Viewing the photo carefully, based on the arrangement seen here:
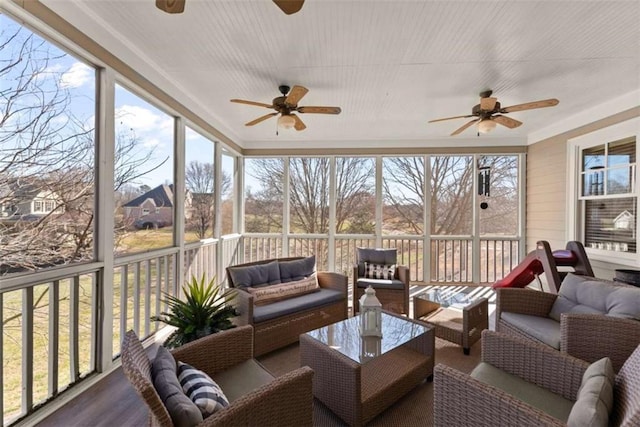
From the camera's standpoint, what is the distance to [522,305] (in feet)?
8.53

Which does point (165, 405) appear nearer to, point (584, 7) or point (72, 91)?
point (72, 91)

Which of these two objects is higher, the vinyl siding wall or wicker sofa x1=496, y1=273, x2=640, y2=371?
the vinyl siding wall

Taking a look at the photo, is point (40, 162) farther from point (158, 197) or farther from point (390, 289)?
point (390, 289)

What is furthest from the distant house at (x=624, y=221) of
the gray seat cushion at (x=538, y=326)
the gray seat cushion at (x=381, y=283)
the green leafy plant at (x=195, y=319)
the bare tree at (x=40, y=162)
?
the bare tree at (x=40, y=162)

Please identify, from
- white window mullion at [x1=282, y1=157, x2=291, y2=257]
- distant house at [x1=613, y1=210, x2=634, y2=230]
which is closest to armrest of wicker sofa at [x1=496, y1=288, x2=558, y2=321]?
distant house at [x1=613, y1=210, x2=634, y2=230]

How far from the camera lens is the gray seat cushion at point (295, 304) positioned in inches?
106

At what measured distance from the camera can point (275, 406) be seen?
1.30m

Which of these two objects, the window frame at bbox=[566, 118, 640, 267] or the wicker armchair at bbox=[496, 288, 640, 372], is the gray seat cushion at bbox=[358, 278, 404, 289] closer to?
the wicker armchair at bbox=[496, 288, 640, 372]

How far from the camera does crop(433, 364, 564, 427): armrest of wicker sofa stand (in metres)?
1.14

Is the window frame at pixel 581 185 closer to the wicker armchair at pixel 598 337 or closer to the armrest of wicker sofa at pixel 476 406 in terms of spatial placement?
the wicker armchair at pixel 598 337

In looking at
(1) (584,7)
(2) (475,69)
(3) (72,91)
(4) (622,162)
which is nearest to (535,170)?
(4) (622,162)

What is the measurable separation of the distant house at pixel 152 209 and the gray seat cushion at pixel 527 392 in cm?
311

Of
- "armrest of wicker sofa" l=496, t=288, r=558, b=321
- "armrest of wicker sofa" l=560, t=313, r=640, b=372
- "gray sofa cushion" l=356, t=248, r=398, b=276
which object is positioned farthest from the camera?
"gray sofa cushion" l=356, t=248, r=398, b=276

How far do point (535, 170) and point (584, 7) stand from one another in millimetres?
3641
